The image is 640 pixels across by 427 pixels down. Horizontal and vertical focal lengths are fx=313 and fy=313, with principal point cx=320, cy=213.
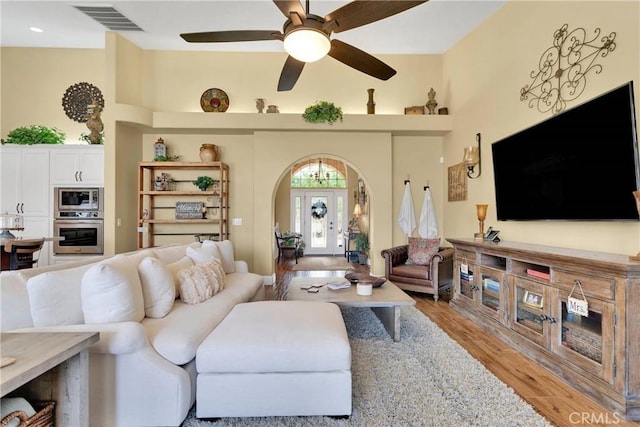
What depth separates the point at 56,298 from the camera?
175 centimetres

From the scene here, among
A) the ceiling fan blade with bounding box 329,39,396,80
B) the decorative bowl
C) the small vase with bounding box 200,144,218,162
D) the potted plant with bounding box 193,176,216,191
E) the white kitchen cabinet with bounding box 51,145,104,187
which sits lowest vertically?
the decorative bowl

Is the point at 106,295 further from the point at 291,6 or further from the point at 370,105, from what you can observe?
the point at 370,105

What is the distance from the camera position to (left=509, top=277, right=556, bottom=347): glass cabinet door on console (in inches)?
96.4

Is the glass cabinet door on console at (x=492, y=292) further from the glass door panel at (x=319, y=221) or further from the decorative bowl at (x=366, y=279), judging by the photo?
the glass door panel at (x=319, y=221)

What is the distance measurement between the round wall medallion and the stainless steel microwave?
1.34 meters

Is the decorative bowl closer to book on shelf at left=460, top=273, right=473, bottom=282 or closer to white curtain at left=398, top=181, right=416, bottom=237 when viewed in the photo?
book on shelf at left=460, top=273, right=473, bottom=282

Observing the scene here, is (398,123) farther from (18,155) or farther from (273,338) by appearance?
(18,155)

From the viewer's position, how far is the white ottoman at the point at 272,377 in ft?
5.78

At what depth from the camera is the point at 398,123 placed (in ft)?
16.7

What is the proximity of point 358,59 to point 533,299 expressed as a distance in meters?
2.56

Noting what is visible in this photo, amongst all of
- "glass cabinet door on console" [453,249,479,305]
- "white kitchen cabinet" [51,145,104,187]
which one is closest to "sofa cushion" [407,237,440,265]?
"glass cabinet door on console" [453,249,479,305]

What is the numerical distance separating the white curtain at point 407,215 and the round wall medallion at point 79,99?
17.5ft

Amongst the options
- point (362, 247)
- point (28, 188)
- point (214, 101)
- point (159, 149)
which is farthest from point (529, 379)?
point (28, 188)

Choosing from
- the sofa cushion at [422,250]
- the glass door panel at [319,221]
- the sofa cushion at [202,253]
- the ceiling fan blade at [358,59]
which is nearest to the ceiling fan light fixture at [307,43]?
the ceiling fan blade at [358,59]
